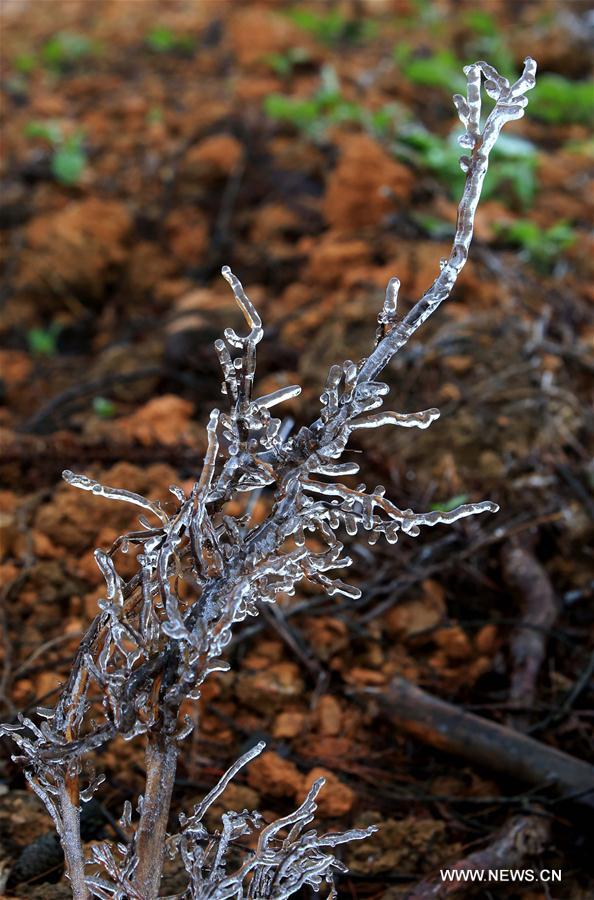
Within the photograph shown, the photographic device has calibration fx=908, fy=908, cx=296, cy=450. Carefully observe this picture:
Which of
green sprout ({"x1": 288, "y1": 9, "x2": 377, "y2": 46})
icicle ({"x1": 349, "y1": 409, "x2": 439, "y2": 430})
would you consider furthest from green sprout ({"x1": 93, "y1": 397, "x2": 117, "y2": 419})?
green sprout ({"x1": 288, "y1": 9, "x2": 377, "y2": 46})

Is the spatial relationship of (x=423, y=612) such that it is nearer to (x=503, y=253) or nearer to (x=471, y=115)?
(x=471, y=115)

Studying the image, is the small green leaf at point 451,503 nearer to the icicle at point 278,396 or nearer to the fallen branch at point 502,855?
→ the fallen branch at point 502,855

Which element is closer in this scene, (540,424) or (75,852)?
(75,852)

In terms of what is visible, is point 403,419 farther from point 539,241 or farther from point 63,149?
point 63,149

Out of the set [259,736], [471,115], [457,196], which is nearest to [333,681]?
[259,736]

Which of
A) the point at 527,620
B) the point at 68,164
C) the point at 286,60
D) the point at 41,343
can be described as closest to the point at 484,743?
the point at 527,620
